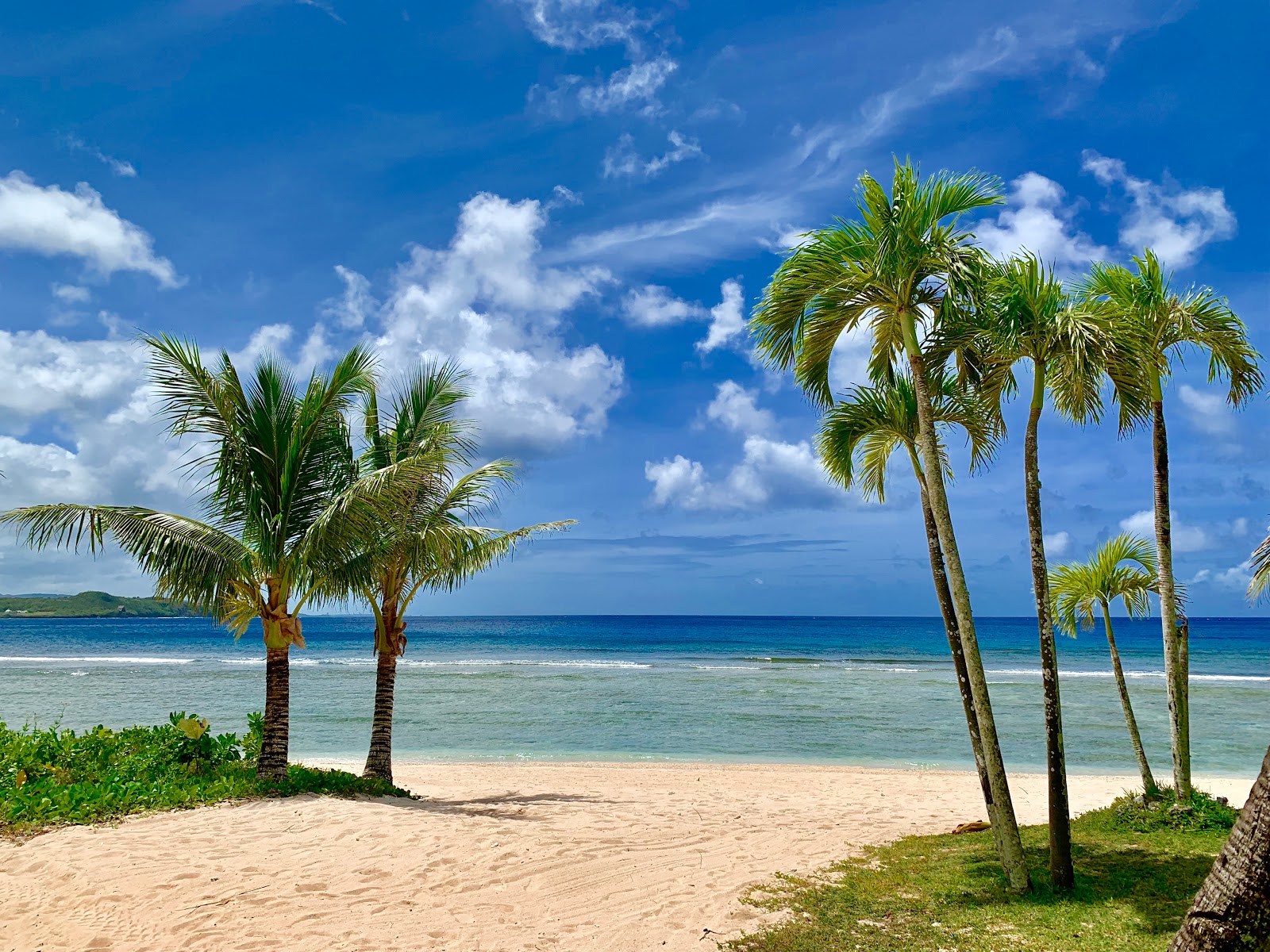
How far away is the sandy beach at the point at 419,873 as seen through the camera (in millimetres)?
5504

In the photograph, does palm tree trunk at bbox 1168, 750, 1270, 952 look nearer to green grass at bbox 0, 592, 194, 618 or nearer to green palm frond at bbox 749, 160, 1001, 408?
green palm frond at bbox 749, 160, 1001, 408

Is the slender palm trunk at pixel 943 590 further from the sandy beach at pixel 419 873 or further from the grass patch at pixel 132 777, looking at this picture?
the grass patch at pixel 132 777

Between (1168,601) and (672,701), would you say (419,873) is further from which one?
(672,701)

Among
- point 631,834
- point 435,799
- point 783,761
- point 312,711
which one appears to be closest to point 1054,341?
point 631,834

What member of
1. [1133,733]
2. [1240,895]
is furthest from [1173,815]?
[1240,895]

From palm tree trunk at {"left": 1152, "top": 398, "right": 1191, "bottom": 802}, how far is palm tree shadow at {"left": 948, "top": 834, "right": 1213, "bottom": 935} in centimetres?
134

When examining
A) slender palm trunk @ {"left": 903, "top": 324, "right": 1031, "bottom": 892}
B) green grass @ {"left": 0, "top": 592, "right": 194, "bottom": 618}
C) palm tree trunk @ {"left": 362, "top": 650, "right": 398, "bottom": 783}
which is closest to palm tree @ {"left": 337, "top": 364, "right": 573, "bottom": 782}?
palm tree trunk @ {"left": 362, "top": 650, "right": 398, "bottom": 783}

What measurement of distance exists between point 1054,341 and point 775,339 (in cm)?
227

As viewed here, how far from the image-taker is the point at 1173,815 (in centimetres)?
803

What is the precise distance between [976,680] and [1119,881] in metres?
2.03

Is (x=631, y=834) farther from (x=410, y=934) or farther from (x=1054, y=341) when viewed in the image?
(x=1054, y=341)

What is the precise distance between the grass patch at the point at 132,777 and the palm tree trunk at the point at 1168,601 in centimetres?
921

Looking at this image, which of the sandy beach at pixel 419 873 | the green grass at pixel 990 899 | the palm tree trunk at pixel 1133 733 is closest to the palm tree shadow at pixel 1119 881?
the green grass at pixel 990 899

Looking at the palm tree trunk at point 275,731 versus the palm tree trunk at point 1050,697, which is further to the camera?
the palm tree trunk at point 275,731
